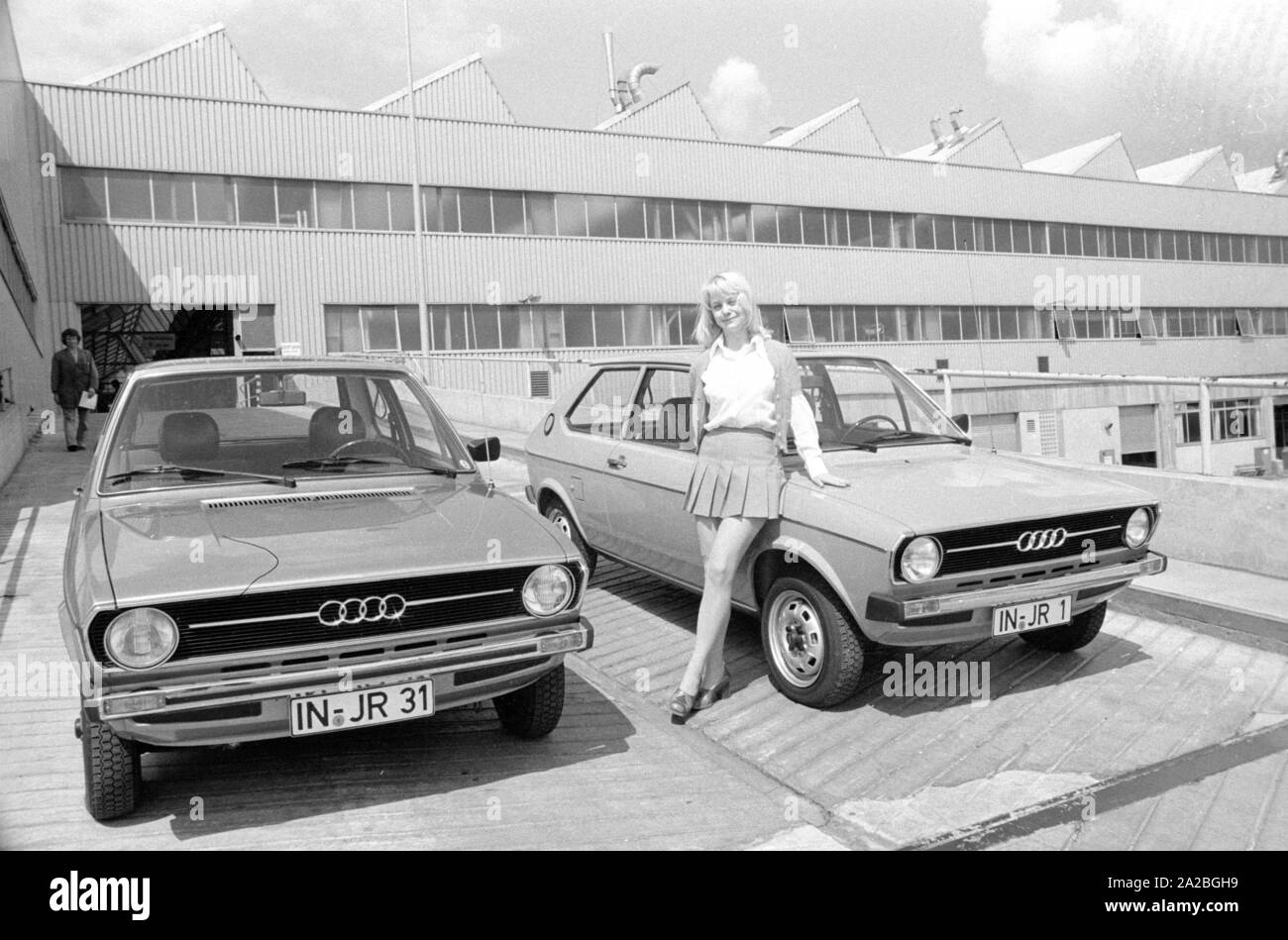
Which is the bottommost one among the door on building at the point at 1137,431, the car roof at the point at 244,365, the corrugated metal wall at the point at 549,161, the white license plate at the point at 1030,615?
the door on building at the point at 1137,431

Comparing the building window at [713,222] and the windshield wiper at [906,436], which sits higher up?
the building window at [713,222]

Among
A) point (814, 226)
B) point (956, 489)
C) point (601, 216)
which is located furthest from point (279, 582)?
point (814, 226)

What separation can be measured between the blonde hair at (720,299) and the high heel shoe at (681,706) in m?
1.64

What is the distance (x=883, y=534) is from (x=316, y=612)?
90.9 inches

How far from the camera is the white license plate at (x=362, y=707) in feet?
11.5

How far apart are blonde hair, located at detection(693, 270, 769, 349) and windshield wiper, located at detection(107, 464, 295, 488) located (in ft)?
6.53

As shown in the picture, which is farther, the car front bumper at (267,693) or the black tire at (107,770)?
the black tire at (107,770)

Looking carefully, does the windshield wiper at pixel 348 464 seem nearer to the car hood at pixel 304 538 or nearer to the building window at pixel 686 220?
the car hood at pixel 304 538

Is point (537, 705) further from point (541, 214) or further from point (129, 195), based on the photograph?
point (541, 214)

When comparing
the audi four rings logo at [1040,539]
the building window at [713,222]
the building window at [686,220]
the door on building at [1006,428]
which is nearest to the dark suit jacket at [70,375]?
the audi four rings logo at [1040,539]

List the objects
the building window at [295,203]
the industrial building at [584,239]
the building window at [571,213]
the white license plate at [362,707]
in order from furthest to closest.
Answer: the building window at [571,213] < the building window at [295,203] < the industrial building at [584,239] < the white license plate at [362,707]

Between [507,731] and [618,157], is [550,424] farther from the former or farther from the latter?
[618,157]
